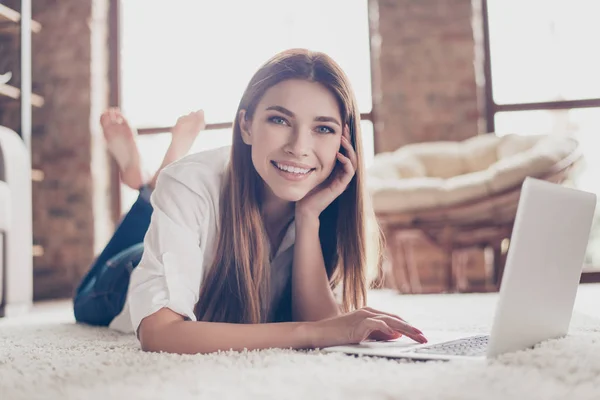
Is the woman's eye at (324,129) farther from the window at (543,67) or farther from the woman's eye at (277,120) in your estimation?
the window at (543,67)

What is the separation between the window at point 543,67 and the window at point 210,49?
761mm

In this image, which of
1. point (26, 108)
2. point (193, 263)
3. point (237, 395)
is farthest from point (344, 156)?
point (26, 108)

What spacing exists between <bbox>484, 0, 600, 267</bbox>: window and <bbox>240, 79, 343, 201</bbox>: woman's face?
9.27 feet

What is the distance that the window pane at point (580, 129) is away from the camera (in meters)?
3.64

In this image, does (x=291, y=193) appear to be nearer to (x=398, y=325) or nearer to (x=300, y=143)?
(x=300, y=143)

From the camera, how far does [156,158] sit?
13.8 feet

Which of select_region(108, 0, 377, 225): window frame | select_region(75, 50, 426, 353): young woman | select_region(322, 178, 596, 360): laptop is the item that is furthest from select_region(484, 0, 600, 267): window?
select_region(322, 178, 596, 360): laptop

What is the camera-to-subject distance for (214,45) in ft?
13.6

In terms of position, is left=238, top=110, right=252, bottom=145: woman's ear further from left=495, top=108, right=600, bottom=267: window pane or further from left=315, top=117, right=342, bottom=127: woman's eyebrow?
left=495, top=108, right=600, bottom=267: window pane

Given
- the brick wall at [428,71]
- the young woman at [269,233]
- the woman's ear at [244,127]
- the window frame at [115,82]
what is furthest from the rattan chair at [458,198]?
the woman's ear at [244,127]

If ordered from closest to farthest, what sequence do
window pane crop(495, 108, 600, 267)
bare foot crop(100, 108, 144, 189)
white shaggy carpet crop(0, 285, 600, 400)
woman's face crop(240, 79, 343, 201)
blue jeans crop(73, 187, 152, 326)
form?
white shaggy carpet crop(0, 285, 600, 400) < woman's face crop(240, 79, 343, 201) < blue jeans crop(73, 187, 152, 326) < bare foot crop(100, 108, 144, 189) < window pane crop(495, 108, 600, 267)

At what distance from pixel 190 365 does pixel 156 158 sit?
3.44m

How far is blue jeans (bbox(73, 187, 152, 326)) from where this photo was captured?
1.68 meters

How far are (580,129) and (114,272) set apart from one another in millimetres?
2943
